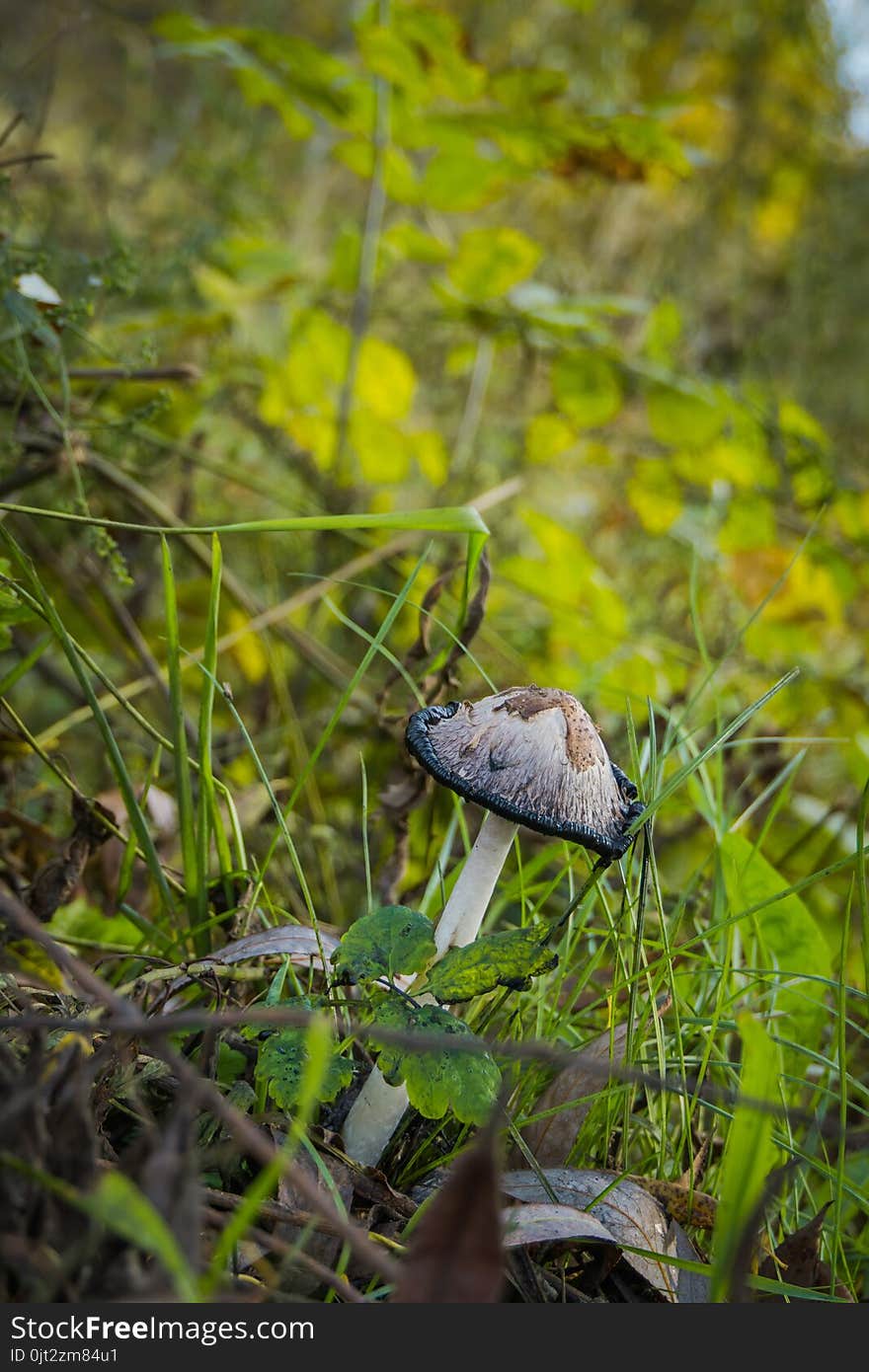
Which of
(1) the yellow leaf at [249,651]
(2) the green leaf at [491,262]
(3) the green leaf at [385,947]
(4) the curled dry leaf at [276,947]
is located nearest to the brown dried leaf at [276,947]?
(4) the curled dry leaf at [276,947]

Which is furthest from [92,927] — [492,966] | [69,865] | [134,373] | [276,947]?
[134,373]

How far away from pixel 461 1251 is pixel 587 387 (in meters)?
2.04

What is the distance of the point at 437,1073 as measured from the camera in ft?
2.50

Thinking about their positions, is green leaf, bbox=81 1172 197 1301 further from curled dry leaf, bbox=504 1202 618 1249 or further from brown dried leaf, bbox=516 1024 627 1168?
brown dried leaf, bbox=516 1024 627 1168

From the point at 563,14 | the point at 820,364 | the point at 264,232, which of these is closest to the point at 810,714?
the point at 264,232

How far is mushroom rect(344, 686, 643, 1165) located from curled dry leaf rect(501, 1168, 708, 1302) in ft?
0.48

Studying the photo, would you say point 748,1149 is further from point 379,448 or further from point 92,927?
point 379,448

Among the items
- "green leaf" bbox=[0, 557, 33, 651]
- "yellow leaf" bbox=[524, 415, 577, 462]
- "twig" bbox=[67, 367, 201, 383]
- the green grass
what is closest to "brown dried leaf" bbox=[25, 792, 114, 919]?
the green grass

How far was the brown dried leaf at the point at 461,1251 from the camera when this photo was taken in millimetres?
526

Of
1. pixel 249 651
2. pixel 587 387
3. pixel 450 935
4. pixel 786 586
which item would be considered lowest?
pixel 249 651

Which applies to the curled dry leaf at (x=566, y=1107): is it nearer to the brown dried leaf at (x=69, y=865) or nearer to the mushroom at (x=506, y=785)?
the mushroom at (x=506, y=785)

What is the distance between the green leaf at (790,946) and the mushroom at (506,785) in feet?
1.20

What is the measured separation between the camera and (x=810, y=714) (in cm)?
229

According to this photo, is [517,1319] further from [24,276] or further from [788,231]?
[788,231]
